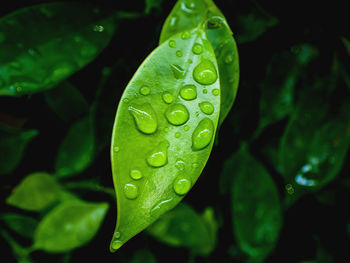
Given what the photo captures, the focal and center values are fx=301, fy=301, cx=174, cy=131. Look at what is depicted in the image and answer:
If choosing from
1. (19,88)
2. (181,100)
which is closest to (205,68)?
(181,100)

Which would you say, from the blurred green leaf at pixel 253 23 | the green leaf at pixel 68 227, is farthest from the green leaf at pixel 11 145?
the blurred green leaf at pixel 253 23

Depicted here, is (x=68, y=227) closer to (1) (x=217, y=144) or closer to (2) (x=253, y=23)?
(1) (x=217, y=144)

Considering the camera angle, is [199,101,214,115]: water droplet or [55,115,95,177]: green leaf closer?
[199,101,214,115]: water droplet

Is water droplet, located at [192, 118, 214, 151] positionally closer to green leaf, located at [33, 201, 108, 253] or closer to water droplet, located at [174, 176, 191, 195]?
water droplet, located at [174, 176, 191, 195]

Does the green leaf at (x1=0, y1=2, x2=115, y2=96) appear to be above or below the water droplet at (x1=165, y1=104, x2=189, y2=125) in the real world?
below

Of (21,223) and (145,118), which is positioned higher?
(145,118)

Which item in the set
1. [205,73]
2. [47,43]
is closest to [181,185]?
[205,73]

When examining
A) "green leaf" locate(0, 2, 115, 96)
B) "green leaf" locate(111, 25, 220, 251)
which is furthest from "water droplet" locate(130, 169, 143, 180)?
"green leaf" locate(0, 2, 115, 96)
